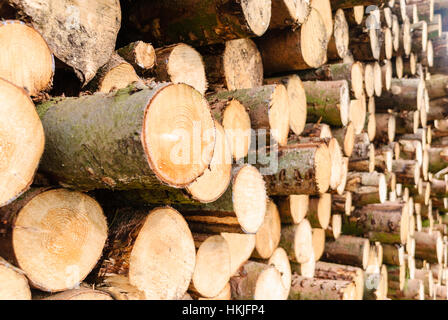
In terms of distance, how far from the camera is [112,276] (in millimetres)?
1210

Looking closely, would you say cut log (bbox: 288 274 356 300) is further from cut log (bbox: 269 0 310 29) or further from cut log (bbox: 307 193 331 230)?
cut log (bbox: 269 0 310 29)

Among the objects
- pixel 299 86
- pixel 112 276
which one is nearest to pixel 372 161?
pixel 299 86

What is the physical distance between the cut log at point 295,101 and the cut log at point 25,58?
132cm

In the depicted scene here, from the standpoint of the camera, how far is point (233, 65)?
1.91 metres

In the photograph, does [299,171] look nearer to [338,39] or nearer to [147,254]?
[147,254]

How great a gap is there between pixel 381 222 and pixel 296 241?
1.23 m

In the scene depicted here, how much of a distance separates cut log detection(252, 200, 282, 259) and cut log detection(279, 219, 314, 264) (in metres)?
0.14

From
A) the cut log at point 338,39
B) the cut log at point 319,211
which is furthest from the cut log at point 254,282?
the cut log at point 338,39

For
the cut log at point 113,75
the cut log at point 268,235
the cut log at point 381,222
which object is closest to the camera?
the cut log at point 113,75

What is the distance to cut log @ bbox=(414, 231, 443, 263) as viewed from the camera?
450 cm

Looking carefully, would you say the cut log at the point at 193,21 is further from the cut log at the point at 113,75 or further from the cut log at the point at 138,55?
the cut log at the point at 113,75

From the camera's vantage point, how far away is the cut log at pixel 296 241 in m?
2.35

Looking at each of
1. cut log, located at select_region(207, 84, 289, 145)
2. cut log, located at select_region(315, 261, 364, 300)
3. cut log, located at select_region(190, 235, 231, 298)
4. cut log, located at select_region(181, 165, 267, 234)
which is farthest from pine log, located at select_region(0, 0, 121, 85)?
cut log, located at select_region(315, 261, 364, 300)
